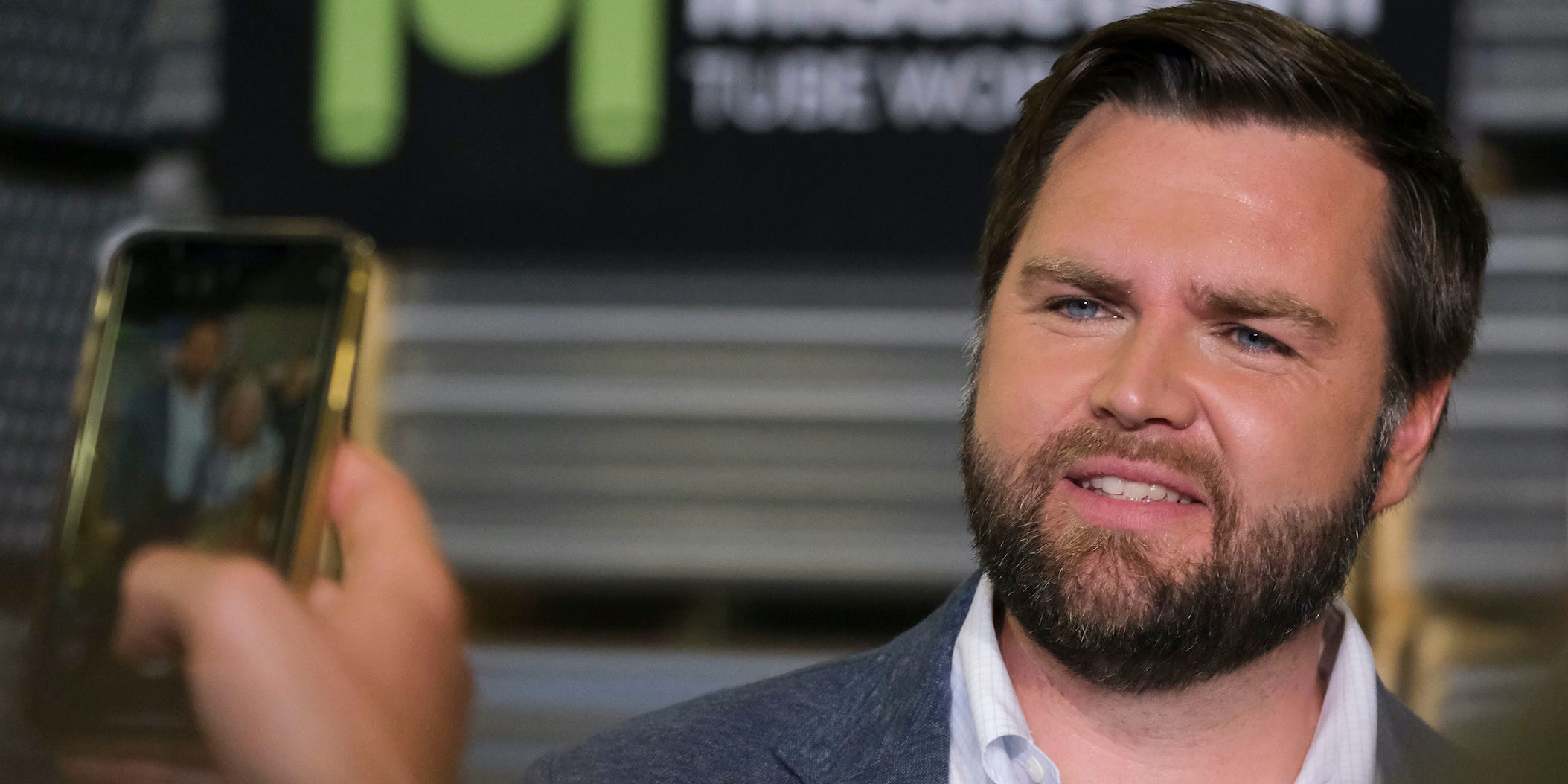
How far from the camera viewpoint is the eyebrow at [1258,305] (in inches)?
35.5

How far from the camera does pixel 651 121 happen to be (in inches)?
66.6

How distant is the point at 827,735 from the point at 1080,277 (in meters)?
0.32

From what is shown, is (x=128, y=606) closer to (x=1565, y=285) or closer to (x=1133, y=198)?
(x=1133, y=198)

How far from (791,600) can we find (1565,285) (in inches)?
48.4

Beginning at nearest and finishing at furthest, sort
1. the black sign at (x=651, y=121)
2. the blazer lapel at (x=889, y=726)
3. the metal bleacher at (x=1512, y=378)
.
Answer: the blazer lapel at (x=889, y=726) → the black sign at (x=651, y=121) → the metal bleacher at (x=1512, y=378)

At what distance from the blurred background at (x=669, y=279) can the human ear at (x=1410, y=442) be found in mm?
559

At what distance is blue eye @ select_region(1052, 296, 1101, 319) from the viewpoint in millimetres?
942

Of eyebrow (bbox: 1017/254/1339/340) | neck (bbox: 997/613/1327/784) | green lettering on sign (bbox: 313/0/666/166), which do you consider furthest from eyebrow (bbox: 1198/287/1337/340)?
green lettering on sign (bbox: 313/0/666/166)

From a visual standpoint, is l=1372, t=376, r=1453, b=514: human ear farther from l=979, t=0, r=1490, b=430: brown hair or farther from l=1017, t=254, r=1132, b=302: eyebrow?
l=1017, t=254, r=1132, b=302: eyebrow

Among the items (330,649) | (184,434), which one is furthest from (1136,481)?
(184,434)

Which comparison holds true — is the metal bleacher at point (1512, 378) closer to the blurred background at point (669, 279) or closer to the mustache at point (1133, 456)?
the blurred background at point (669, 279)

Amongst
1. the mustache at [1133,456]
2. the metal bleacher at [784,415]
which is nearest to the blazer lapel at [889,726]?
the mustache at [1133,456]

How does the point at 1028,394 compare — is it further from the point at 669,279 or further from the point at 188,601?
the point at 669,279

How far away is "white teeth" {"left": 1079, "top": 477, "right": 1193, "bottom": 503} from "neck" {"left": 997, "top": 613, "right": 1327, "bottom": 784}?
0.40 ft
